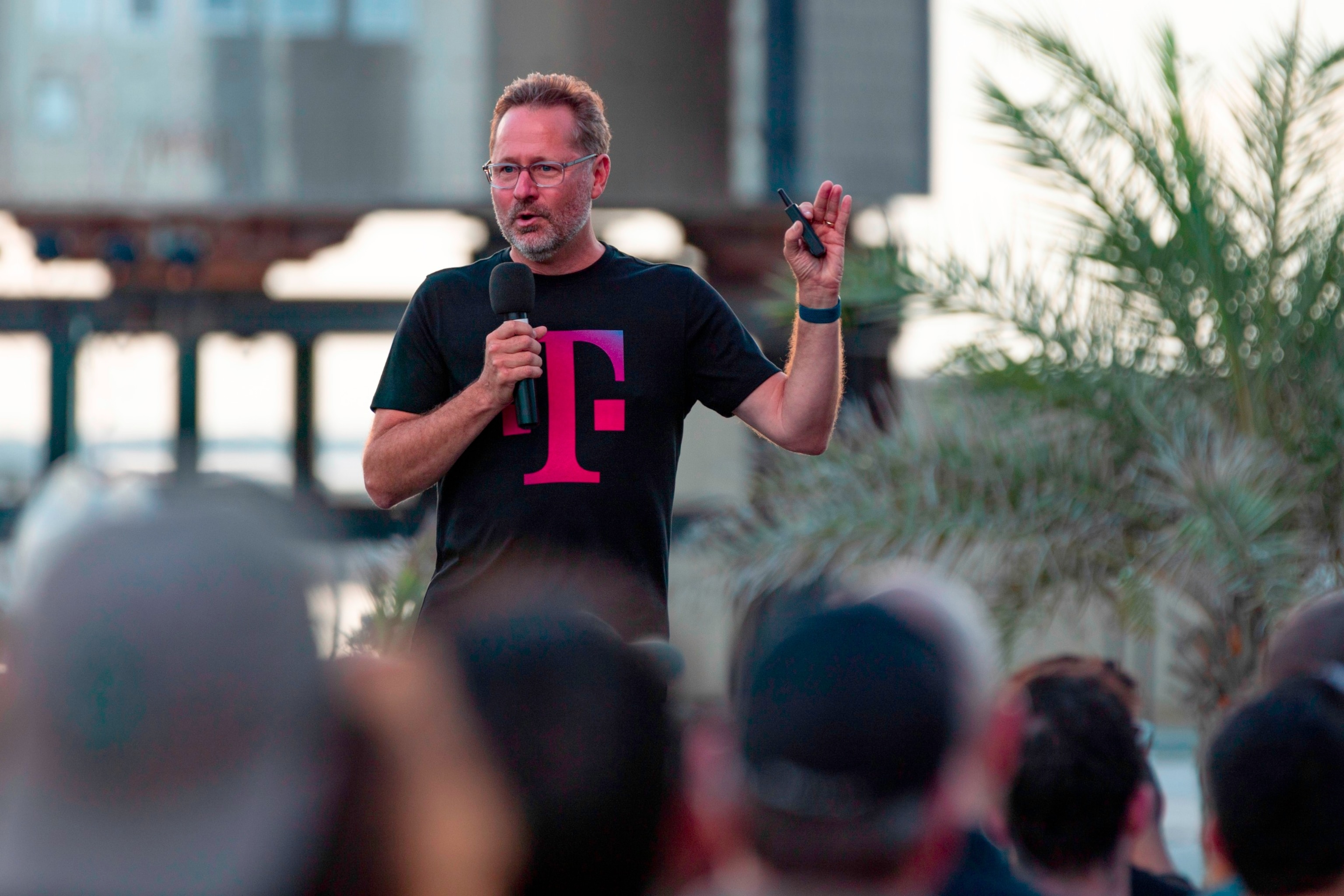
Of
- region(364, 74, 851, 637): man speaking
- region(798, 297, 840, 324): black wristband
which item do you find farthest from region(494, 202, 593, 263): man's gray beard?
region(798, 297, 840, 324): black wristband

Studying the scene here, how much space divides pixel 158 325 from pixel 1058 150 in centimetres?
712

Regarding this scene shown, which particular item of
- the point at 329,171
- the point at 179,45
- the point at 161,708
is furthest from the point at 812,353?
the point at 179,45

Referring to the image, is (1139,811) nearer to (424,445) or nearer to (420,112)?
(424,445)

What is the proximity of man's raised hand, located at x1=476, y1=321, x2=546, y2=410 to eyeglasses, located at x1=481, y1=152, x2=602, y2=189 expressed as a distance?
29cm

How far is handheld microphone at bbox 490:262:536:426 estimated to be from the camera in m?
2.45

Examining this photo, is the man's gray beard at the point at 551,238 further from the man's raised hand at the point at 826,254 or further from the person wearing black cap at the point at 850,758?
the person wearing black cap at the point at 850,758

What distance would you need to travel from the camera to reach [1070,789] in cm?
207

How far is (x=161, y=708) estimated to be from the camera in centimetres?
102

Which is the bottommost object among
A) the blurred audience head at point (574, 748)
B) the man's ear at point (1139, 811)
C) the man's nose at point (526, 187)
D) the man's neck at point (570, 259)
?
the man's ear at point (1139, 811)

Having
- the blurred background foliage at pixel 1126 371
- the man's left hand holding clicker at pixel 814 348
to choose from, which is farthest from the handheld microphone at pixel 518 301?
the blurred background foliage at pixel 1126 371

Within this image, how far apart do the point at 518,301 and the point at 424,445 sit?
0.92 ft

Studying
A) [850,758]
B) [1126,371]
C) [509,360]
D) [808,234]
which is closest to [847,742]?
[850,758]

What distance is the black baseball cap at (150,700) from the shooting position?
100 cm

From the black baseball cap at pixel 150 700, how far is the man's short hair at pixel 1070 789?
1275mm
